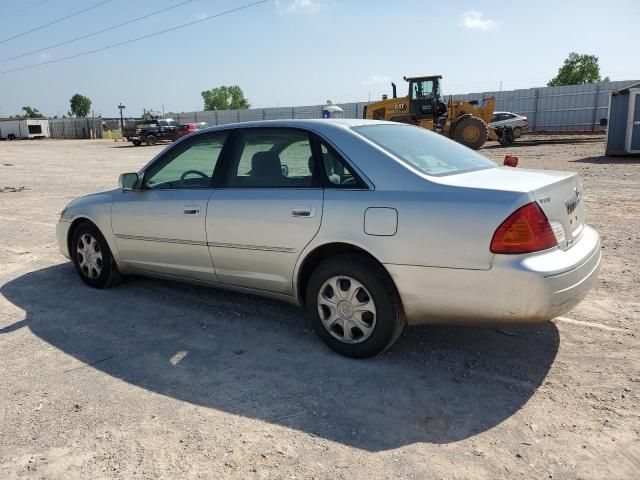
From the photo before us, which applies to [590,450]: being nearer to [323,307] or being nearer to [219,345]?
[323,307]

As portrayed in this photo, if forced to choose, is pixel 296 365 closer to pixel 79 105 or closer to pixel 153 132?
pixel 153 132

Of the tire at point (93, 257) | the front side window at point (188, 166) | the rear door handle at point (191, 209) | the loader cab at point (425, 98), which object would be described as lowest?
the tire at point (93, 257)

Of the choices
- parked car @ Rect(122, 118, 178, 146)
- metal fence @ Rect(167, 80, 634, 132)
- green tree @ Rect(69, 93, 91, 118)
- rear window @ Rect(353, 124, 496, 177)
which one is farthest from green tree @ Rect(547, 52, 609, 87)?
green tree @ Rect(69, 93, 91, 118)

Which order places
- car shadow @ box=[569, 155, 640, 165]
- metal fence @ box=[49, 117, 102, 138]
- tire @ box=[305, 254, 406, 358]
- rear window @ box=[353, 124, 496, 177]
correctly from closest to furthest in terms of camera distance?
tire @ box=[305, 254, 406, 358] < rear window @ box=[353, 124, 496, 177] < car shadow @ box=[569, 155, 640, 165] < metal fence @ box=[49, 117, 102, 138]

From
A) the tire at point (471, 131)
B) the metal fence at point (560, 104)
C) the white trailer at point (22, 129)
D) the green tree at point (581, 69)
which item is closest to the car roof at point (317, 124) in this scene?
the tire at point (471, 131)

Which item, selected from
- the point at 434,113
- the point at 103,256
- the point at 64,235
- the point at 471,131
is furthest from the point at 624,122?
the point at 64,235

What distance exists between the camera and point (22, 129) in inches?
2362

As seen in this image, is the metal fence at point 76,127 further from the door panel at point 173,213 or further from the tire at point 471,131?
the door panel at point 173,213

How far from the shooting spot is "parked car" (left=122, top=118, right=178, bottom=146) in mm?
39000

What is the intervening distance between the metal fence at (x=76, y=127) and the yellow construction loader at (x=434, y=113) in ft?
155

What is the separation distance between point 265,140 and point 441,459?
2578 mm

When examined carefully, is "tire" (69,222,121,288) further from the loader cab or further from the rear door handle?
the loader cab

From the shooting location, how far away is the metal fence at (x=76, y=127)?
61.0 metres

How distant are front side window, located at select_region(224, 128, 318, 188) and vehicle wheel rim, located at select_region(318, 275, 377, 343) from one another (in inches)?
28.9
